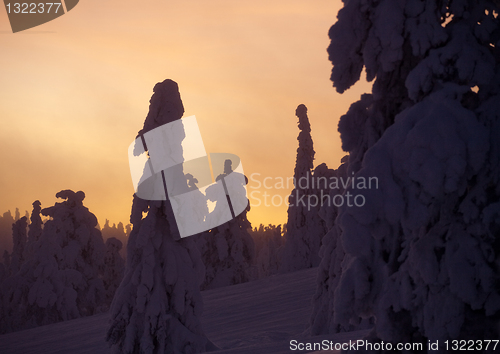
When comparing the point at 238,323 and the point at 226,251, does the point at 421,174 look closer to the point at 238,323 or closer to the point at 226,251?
the point at 238,323

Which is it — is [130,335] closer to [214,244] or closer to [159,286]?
[159,286]

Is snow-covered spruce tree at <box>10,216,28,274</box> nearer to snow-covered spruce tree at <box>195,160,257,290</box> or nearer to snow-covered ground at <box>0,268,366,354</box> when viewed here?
snow-covered spruce tree at <box>195,160,257,290</box>

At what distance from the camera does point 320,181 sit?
113 ft

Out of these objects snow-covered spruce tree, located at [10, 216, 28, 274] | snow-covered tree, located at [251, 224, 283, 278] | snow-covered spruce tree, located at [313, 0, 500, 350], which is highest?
snow-covered spruce tree, located at [10, 216, 28, 274]

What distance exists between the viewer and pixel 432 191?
4754 mm

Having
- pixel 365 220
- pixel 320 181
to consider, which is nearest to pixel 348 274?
pixel 365 220

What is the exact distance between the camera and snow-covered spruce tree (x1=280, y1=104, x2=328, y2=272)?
35.5 meters

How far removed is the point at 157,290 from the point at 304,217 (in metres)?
23.3

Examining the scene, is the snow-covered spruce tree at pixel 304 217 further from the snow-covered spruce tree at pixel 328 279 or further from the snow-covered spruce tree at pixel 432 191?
the snow-covered spruce tree at pixel 432 191

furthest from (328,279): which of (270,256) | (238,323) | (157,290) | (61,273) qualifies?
(270,256)

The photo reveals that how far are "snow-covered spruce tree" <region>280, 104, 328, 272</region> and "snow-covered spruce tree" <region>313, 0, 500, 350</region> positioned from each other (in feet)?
98.0

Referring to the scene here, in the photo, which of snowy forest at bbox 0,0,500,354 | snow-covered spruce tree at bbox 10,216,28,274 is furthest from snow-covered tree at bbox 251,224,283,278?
snowy forest at bbox 0,0,500,354

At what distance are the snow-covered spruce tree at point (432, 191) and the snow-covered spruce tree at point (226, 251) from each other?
101ft

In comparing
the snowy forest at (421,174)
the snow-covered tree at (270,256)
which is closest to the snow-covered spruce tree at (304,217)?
the snow-covered tree at (270,256)
